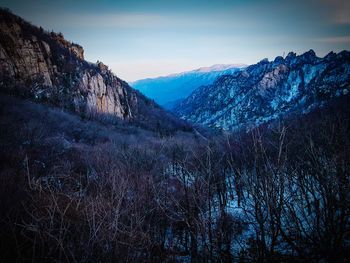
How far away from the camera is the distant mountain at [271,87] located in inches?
3500

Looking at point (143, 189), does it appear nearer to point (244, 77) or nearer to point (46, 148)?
point (46, 148)

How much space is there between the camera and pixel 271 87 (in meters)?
110

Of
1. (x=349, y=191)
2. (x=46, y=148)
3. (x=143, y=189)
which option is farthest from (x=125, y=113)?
(x=349, y=191)

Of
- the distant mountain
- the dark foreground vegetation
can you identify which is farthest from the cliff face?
the distant mountain

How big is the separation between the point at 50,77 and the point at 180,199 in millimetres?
59053

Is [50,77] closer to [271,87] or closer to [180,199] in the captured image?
[180,199]

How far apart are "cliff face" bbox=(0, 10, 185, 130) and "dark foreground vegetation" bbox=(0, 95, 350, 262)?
1728 centimetres

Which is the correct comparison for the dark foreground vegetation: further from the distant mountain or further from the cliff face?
the distant mountain

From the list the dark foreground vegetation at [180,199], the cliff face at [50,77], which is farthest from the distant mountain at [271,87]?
the dark foreground vegetation at [180,199]

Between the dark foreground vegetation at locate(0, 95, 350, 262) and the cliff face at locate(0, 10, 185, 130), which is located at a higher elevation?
the cliff face at locate(0, 10, 185, 130)

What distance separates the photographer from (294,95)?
323ft

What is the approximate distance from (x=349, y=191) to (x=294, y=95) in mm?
118923

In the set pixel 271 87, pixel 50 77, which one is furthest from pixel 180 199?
pixel 271 87

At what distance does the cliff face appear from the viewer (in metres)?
41.1
